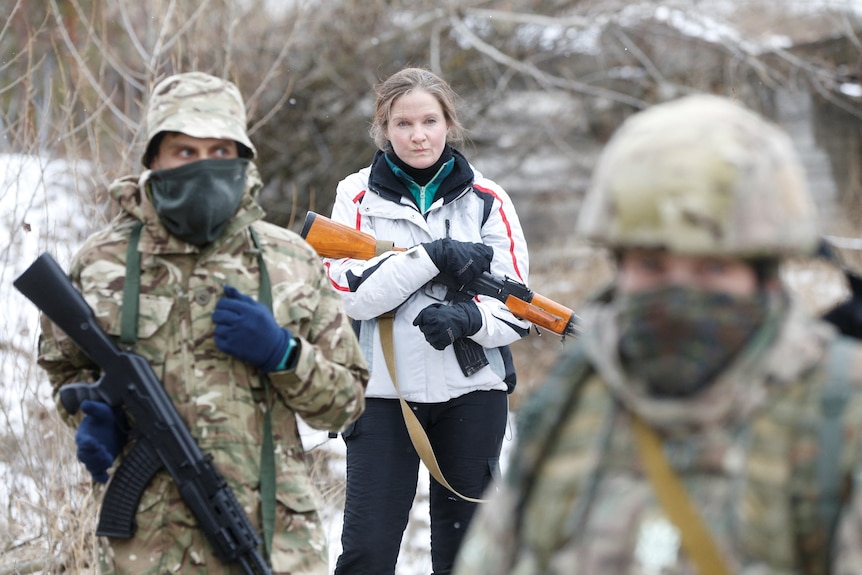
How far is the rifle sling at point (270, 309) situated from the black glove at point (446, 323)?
3.22ft

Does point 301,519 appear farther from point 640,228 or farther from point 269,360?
point 640,228

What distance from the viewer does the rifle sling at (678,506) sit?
1.54 meters

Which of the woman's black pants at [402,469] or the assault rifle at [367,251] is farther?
the assault rifle at [367,251]

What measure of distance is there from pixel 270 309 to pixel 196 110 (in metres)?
0.52

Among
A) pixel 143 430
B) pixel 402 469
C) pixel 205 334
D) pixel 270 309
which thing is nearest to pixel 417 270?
pixel 402 469

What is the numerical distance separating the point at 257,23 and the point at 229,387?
24.2 feet

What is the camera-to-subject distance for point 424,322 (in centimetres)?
358

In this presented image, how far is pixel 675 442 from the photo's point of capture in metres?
1.63

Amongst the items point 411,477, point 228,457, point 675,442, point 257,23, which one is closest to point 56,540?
point 411,477

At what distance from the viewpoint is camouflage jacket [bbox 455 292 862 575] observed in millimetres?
1537

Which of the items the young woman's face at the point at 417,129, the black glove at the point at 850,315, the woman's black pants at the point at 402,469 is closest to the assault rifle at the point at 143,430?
the woman's black pants at the point at 402,469

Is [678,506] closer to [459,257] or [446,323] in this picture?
[446,323]

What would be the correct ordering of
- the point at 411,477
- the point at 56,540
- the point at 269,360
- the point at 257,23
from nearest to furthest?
the point at 269,360
the point at 411,477
the point at 56,540
the point at 257,23

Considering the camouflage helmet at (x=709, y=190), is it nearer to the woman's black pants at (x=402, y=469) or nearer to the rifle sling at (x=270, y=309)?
the rifle sling at (x=270, y=309)
